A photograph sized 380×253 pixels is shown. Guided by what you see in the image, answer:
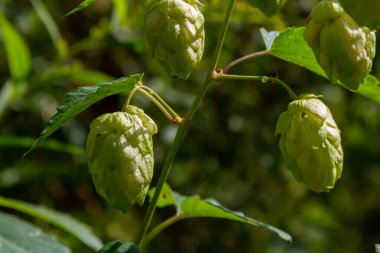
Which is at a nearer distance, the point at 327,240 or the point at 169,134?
the point at 169,134

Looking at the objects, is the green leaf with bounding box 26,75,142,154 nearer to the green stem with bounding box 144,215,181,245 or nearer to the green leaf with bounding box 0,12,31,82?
the green stem with bounding box 144,215,181,245

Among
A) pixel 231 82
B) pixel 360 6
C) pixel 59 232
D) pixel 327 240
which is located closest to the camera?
pixel 360 6

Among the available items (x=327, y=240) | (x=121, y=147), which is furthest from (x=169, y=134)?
(x=121, y=147)

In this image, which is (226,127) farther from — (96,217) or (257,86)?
(96,217)

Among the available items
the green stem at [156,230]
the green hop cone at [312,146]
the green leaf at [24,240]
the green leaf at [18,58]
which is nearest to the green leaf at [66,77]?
the green leaf at [18,58]

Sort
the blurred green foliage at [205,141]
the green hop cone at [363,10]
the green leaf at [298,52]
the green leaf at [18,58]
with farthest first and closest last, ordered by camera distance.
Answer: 1. the blurred green foliage at [205,141]
2. the green leaf at [18,58]
3. the green leaf at [298,52]
4. the green hop cone at [363,10]

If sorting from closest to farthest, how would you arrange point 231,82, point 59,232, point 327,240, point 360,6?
point 360,6 → point 59,232 → point 231,82 → point 327,240

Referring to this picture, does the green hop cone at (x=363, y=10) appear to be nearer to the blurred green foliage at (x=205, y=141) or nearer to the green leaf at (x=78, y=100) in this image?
the green leaf at (x=78, y=100)
